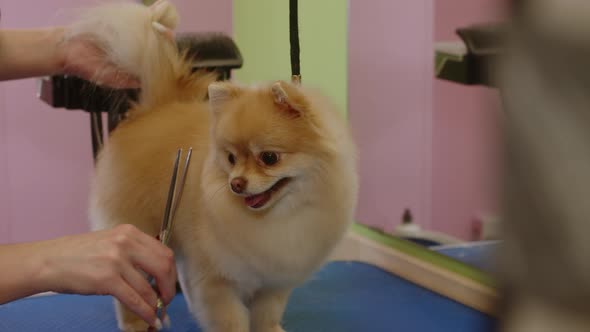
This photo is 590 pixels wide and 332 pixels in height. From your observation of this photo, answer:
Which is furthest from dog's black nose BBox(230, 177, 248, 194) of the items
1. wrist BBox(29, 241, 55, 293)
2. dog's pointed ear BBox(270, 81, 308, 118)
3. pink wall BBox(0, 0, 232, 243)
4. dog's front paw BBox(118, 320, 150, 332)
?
pink wall BBox(0, 0, 232, 243)

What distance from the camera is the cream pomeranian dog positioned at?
3.22 ft

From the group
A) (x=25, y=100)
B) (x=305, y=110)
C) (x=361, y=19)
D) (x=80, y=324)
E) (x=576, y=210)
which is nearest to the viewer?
(x=576, y=210)

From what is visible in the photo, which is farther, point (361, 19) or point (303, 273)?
point (361, 19)

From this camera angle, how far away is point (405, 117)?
5.44 ft

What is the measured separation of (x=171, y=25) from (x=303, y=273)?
0.55 m

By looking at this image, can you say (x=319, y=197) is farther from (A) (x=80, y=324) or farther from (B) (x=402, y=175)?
(B) (x=402, y=175)

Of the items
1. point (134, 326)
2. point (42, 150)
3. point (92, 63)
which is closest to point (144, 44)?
point (92, 63)

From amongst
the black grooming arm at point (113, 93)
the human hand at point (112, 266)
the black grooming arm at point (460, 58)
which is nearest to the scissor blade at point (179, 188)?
the human hand at point (112, 266)

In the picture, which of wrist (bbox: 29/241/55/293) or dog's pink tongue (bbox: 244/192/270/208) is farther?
dog's pink tongue (bbox: 244/192/270/208)

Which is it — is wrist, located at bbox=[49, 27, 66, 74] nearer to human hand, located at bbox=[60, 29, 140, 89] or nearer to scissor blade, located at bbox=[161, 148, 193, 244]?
human hand, located at bbox=[60, 29, 140, 89]

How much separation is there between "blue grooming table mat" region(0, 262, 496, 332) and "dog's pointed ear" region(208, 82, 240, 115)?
430mm

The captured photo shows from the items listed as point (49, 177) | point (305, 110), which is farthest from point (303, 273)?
point (49, 177)

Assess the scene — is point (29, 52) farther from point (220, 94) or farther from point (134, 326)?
point (134, 326)

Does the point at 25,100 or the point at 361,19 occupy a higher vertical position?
the point at 361,19
